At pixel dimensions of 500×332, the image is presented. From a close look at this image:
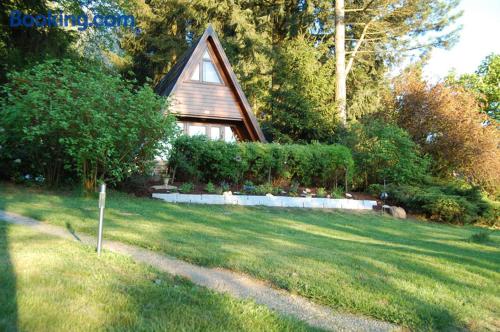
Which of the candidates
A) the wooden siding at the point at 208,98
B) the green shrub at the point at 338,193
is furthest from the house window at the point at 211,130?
the green shrub at the point at 338,193

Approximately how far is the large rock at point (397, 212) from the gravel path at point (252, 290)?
11851 mm

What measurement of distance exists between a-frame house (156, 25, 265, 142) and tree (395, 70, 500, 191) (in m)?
8.14

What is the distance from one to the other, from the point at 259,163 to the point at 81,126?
6.78 metres

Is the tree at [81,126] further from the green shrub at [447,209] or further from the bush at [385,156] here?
the green shrub at [447,209]

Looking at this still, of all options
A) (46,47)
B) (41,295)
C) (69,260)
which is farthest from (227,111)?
(41,295)

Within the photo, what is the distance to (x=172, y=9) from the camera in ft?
91.5

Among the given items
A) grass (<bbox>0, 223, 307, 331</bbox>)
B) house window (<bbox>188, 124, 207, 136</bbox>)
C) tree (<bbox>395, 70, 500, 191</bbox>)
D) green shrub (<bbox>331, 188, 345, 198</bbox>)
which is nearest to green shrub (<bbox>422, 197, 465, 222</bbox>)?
green shrub (<bbox>331, 188, 345, 198</bbox>)

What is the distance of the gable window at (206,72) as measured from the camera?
806 inches

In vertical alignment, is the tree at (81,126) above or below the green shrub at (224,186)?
above

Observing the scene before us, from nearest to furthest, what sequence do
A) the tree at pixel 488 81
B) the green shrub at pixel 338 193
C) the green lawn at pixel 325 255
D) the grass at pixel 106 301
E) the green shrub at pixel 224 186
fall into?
the grass at pixel 106 301 < the green lawn at pixel 325 255 < the green shrub at pixel 224 186 < the green shrub at pixel 338 193 < the tree at pixel 488 81

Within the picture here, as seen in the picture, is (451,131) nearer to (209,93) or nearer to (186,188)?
(209,93)

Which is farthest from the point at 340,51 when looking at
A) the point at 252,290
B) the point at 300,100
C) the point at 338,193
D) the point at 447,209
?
A: the point at 252,290

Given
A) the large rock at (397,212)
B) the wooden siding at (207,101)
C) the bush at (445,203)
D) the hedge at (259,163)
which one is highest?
the wooden siding at (207,101)

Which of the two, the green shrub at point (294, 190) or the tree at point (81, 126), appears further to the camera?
the green shrub at point (294, 190)
